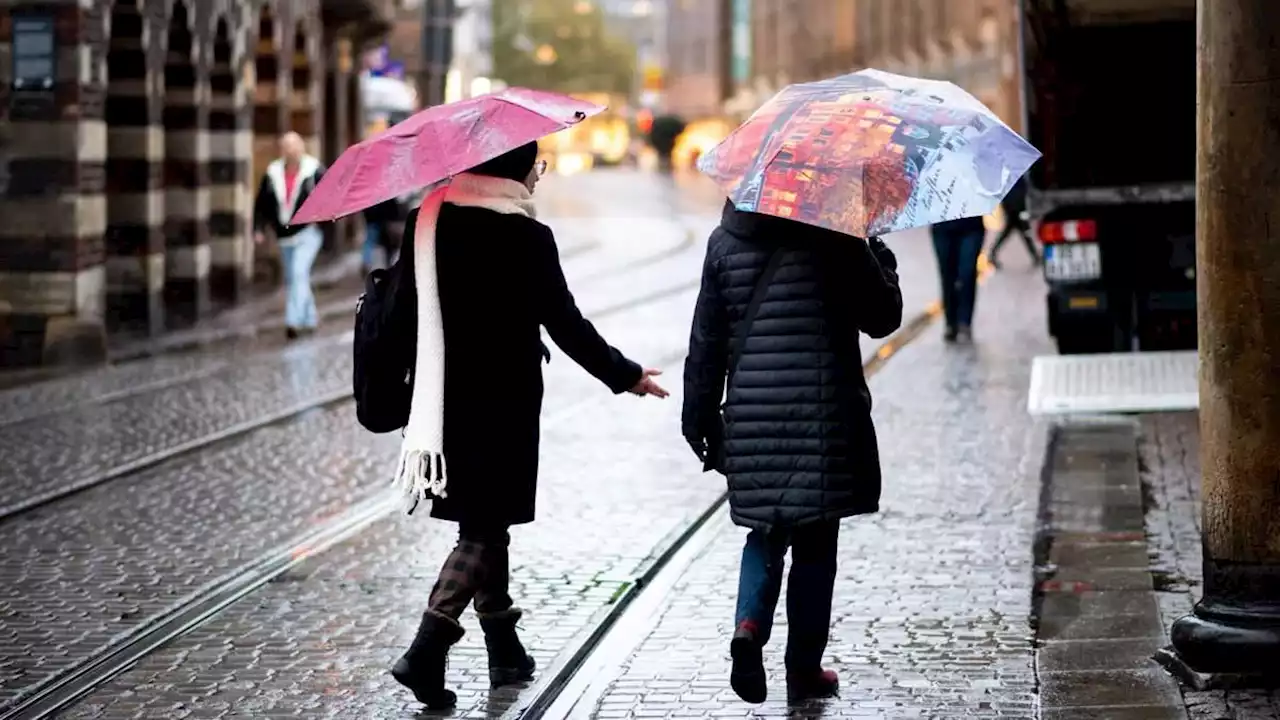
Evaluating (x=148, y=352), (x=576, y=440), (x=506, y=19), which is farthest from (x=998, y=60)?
(x=506, y=19)

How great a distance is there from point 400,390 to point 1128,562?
3.65 m

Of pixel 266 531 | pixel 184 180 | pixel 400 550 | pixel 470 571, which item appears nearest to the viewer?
pixel 470 571

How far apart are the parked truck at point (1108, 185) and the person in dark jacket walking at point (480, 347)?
9.50 metres

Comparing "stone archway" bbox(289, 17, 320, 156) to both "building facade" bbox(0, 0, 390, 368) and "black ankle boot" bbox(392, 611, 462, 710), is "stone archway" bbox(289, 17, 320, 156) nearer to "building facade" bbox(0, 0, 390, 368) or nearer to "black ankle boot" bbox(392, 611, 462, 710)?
"building facade" bbox(0, 0, 390, 368)

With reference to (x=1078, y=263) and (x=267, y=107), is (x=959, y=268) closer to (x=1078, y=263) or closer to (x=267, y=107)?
(x=1078, y=263)

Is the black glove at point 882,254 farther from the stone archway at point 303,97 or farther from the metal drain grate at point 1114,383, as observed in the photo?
the stone archway at point 303,97

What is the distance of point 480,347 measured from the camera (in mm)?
7461

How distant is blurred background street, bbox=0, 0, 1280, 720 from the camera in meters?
8.05

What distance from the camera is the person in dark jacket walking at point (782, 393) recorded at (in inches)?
281

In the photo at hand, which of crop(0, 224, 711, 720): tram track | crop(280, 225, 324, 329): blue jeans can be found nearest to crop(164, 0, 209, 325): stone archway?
crop(280, 225, 324, 329): blue jeans

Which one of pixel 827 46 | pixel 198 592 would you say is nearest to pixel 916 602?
pixel 198 592

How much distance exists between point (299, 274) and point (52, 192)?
2.39 metres

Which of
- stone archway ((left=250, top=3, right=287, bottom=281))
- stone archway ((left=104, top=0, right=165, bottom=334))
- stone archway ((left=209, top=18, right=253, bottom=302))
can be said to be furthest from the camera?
stone archway ((left=250, top=3, right=287, bottom=281))

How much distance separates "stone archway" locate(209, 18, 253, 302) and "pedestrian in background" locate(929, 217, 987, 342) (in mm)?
9929
